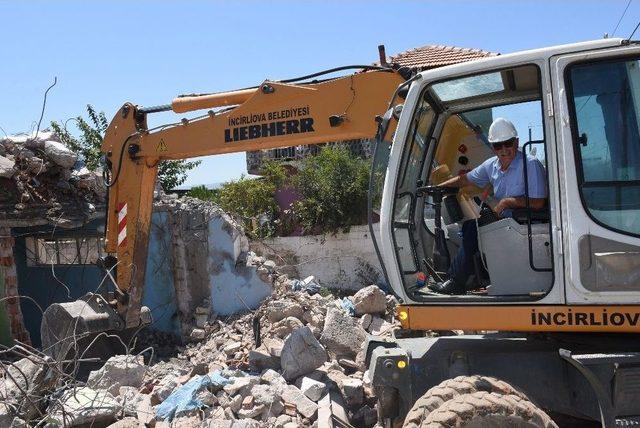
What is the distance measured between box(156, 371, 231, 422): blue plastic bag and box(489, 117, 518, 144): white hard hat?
361cm

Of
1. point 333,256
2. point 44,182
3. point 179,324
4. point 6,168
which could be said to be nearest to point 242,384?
point 179,324

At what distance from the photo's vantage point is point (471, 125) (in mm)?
5137

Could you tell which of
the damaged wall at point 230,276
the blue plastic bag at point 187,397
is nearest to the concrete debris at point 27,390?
the blue plastic bag at point 187,397

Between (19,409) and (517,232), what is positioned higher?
(517,232)

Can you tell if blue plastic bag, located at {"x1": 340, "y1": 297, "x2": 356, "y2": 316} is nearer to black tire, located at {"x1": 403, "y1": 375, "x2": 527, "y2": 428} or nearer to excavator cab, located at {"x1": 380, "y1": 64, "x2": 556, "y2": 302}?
excavator cab, located at {"x1": 380, "y1": 64, "x2": 556, "y2": 302}

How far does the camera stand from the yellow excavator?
12.4ft

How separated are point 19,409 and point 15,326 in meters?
5.59

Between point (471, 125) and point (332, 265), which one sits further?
point (332, 265)

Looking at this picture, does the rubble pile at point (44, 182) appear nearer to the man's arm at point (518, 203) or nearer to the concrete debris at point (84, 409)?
the concrete debris at point (84, 409)

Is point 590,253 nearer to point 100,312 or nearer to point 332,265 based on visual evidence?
point 100,312

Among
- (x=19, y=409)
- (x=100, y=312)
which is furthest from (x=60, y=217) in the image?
(x=19, y=409)

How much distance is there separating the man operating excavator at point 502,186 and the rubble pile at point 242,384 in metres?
2.13

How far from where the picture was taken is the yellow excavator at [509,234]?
149 inches

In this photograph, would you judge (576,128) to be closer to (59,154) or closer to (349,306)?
(349,306)
